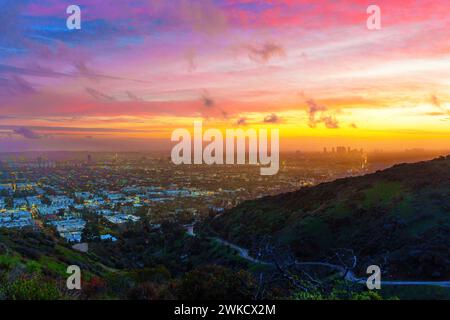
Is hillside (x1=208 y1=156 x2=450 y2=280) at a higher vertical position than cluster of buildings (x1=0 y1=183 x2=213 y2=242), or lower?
higher

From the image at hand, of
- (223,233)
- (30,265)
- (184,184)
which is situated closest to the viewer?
(30,265)

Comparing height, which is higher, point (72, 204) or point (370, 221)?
point (370, 221)

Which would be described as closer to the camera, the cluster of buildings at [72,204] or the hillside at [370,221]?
the hillside at [370,221]

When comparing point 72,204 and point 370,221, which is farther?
point 72,204

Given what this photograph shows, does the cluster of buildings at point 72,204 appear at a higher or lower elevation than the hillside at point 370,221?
lower

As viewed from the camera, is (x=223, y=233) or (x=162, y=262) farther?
(x=223, y=233)

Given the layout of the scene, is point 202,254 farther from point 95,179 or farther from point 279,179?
point 95,179

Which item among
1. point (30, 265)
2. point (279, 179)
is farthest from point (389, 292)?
point (279, 179)

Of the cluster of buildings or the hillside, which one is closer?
the hillside
